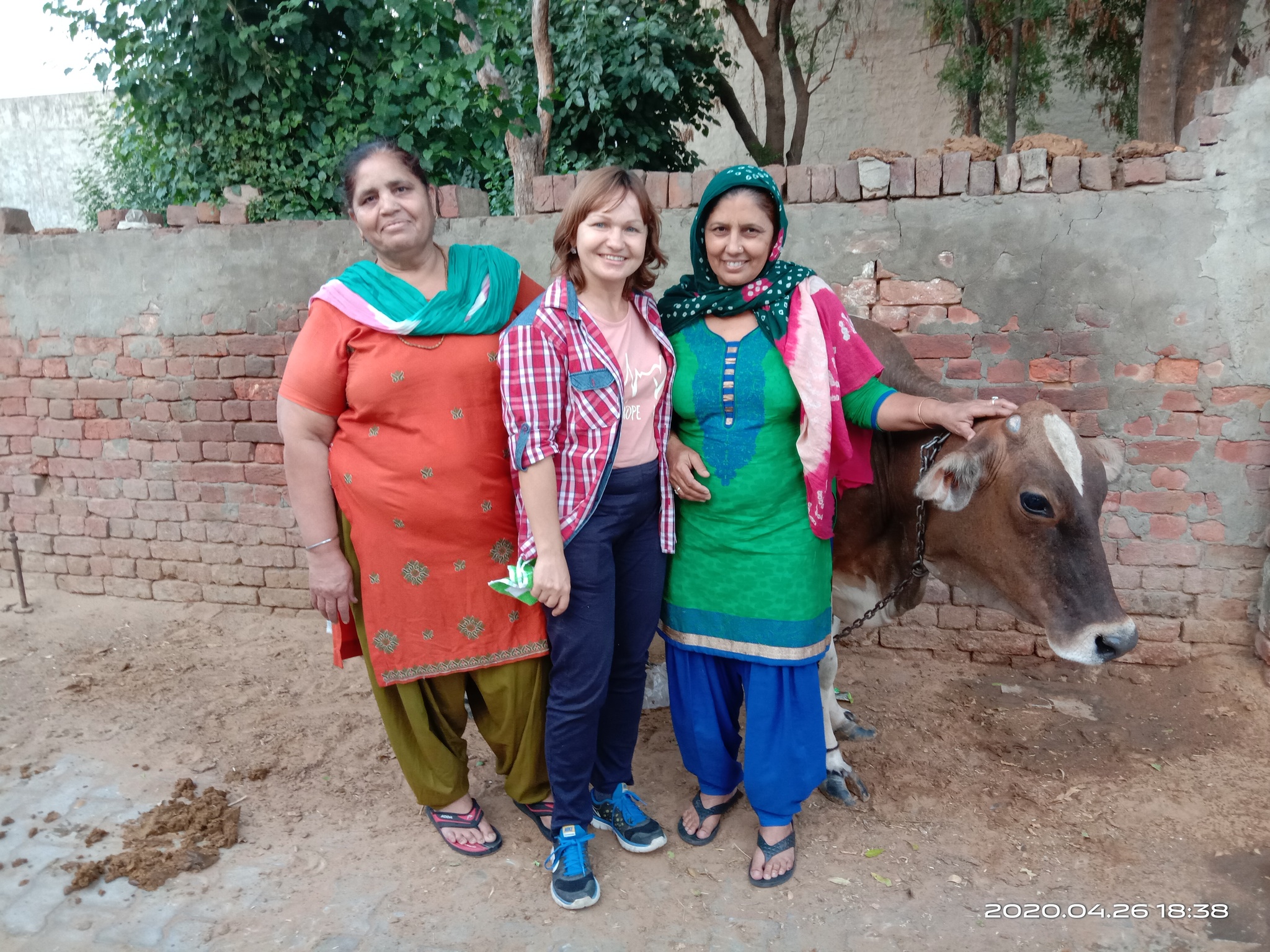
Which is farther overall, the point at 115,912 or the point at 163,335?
the point at 163,335

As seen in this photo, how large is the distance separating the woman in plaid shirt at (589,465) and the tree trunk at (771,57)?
5424mm

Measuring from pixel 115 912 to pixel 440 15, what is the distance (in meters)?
4.08

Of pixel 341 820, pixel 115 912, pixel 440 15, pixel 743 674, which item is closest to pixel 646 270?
pixel 743 674

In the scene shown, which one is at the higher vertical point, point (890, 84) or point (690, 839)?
point (890, 84)

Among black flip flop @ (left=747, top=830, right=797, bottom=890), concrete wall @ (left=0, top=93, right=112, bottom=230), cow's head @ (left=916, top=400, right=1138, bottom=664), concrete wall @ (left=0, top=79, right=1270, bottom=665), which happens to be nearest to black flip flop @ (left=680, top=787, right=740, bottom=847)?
black flip flop @ (left=747, top=830, right=797, bottom=890)

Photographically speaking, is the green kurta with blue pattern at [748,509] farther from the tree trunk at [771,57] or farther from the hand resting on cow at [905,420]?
the tree trunk at [771,57]

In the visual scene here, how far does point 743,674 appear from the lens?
2467 millimetres

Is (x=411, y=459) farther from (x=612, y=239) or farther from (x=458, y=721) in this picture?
(x=458, y=721)

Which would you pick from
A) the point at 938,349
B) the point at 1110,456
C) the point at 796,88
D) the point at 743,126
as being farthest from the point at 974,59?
the point at 1110,456

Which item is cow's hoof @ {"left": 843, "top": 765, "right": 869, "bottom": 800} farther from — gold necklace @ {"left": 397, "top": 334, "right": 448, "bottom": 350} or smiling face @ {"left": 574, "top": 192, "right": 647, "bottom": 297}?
gold necklace @ {"left": 397, "top": 334, "right": 448, "bottom": 350}

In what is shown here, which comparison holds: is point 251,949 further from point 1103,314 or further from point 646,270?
point 1103,314

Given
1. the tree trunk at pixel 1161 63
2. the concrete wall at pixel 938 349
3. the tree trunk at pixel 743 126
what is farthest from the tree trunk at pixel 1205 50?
the tree trunk at pixel 743 126

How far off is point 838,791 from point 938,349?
73.0 inches

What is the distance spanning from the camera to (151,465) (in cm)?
449
